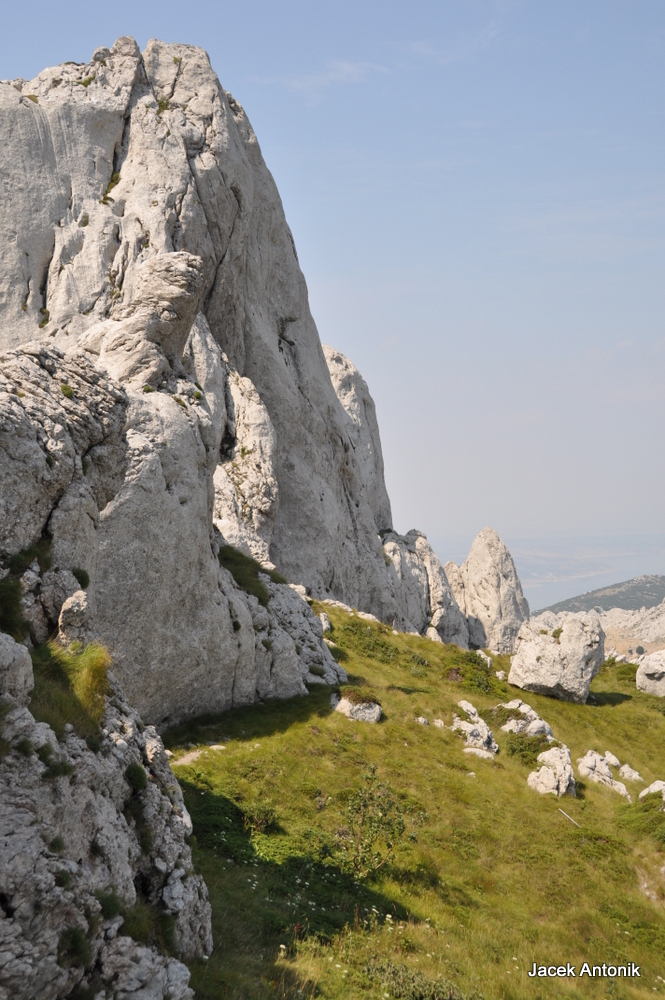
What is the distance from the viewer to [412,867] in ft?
68.0

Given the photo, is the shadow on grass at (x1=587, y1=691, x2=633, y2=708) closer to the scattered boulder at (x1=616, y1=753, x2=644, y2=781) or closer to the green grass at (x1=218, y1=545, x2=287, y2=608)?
the scattered boulder at (x1=616, y1=753, x2=644, y2=781)

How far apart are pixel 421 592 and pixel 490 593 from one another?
72.8 feet

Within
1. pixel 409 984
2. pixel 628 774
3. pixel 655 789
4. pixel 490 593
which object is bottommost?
pixel 628 774

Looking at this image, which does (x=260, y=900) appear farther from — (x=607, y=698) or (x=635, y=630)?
(x=635, y=630)

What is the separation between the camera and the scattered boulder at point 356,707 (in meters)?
30.8

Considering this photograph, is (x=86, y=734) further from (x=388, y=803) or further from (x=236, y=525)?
(x=236, y=525)

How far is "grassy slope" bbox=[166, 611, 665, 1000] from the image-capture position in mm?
15289

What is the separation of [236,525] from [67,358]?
3232 centimetres

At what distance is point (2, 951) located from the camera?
8.66 m

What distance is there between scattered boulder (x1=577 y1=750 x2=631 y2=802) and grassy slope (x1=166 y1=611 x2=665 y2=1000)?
1023 mm

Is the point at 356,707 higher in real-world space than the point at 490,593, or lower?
lower

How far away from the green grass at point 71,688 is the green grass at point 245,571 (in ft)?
70.3

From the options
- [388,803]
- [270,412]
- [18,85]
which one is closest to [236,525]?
[270,412]

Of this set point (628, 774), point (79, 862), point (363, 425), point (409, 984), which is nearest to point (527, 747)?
point (628, 774)
